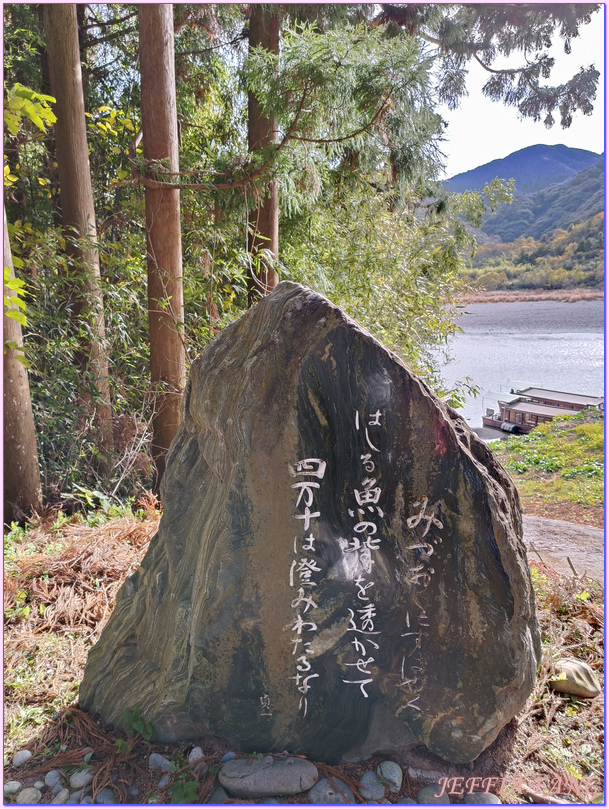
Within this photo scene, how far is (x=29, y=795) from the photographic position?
60.8 inches

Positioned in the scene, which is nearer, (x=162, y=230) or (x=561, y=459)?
(x=162, y=230)

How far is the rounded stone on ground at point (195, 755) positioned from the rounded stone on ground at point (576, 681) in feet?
4.20

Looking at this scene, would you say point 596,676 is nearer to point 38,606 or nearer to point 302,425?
point 302,425

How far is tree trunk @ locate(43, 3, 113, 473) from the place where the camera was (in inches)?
129

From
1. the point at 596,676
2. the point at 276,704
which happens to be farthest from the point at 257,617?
the point at 596,676

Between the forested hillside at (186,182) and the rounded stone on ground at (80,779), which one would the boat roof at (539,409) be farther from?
the rounded stone on ground at (80,779)

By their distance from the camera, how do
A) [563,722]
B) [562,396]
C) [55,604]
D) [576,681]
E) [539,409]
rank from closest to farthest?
[563,722] → [576,681] → [55,604] → [539,409] → [562,396]

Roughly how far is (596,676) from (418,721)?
0.91 m

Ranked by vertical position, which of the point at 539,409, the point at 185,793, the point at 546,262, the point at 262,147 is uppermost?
the point at 262,147

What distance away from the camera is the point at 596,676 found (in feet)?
6.63

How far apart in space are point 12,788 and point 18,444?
1977 millimetres

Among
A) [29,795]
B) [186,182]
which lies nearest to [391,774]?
[29,795]

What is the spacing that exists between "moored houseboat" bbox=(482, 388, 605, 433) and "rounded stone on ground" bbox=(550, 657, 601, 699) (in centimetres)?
519

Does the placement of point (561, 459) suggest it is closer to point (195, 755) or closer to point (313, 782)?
point (313, 782)
